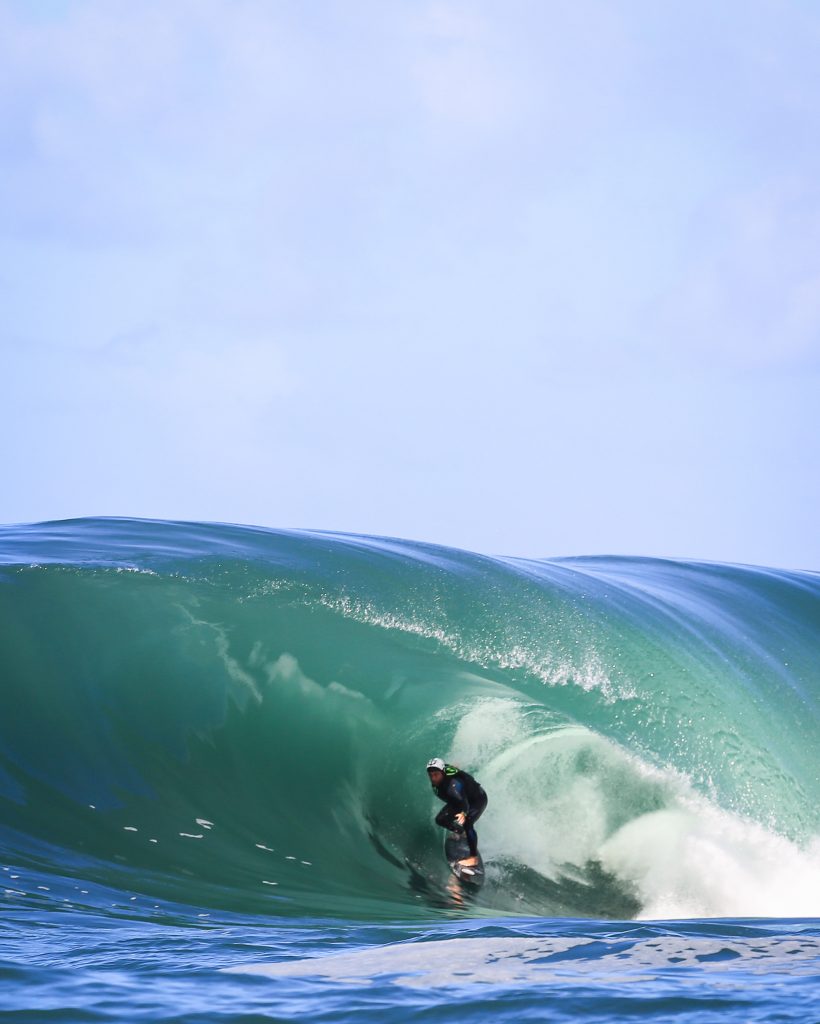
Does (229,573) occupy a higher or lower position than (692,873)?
higher

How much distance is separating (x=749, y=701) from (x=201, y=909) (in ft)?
19.3

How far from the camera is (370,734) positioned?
396 inches

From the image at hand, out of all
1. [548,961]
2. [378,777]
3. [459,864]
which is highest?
[378,777]

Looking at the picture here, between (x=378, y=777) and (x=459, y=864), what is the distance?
1.25 metres

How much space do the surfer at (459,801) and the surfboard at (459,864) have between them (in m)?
0.03

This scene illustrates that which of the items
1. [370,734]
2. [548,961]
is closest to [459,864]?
[370,734]

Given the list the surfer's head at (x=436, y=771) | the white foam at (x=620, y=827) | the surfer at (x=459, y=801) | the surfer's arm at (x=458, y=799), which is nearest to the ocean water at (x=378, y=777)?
the white foam at (x=620, y=827)

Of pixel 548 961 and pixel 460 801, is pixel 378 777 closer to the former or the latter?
pixel 460 801

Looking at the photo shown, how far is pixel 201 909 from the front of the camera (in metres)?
6.86

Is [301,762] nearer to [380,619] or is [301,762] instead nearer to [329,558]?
[380,619]

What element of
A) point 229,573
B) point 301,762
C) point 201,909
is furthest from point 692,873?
point 229,573

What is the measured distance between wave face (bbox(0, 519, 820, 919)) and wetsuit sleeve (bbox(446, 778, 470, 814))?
A: 0.55 m

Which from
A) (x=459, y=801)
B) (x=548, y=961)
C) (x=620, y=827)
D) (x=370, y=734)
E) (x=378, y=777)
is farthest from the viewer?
(x=370, y=734)

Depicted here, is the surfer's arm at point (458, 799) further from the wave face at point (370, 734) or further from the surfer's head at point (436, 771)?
the wave face at point (370, 734)
